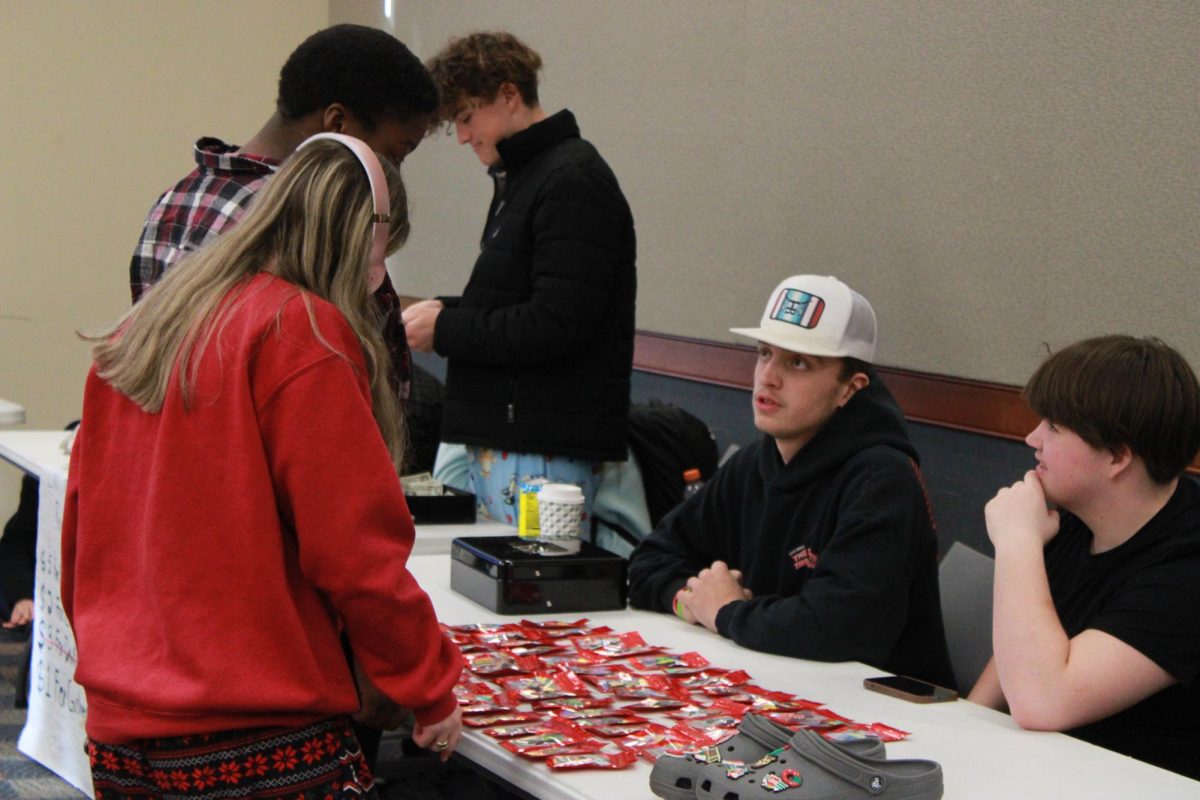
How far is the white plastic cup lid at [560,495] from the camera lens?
2.42 m

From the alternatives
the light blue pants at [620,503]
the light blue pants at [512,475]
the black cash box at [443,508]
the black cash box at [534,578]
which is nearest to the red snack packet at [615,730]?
the black cash box at [534,578]

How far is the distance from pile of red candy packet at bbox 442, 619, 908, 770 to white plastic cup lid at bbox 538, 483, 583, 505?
0.42 metres

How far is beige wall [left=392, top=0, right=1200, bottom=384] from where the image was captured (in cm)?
288

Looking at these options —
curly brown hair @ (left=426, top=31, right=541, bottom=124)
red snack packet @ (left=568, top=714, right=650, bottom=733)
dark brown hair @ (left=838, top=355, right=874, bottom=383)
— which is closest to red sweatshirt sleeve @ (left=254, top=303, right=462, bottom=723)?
red snack packet @ (left=568, top=714, right=650, bottom=733)

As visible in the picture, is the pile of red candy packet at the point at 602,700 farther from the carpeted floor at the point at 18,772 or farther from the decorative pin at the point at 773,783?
the carpeted floor at the point at 18,772

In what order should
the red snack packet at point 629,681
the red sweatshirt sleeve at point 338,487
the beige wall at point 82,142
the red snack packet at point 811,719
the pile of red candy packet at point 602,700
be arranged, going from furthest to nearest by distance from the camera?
the beige wall at point 82,142
the red snack packet at point 629,681
the red snack packet at point 811,719
the pile of red candy packet at point 602,700
the red sweatshirt sleeve at point 338,487

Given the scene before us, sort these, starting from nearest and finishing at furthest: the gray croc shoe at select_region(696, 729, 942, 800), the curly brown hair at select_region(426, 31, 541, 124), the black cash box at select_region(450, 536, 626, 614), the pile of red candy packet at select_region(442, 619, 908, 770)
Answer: the gray croc shoe at select_region(696, 729, 942, 800), the pile of red candy packet at select_region(442, 619, 908, 770), the black cash box at select_region(450, 536, 626, 614), the curly brown hair at select_region(426, 31, 541, 124)

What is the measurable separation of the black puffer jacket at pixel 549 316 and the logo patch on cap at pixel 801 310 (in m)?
0.66

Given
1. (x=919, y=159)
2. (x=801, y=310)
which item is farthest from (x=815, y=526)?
(x=919, y=159)

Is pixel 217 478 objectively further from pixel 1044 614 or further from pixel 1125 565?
pixel 1125 565

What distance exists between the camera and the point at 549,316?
9.42 feet

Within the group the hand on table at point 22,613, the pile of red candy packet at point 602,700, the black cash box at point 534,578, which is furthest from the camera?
the hand on table at point 22,613

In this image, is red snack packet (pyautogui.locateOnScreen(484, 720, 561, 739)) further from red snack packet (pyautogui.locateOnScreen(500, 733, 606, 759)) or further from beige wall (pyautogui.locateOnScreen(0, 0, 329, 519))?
beige wall (pyautogui.locateOnScreen(0, 0, 329, 519))

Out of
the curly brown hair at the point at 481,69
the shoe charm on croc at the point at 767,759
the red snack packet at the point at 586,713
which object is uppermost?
the curly brown hair at the point at 481,69
